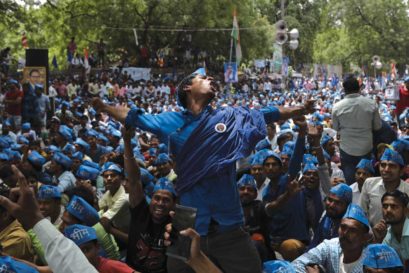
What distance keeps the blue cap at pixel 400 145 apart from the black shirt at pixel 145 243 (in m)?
3.06

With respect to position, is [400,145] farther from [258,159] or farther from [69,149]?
[69,149]

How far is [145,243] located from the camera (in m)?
5.20

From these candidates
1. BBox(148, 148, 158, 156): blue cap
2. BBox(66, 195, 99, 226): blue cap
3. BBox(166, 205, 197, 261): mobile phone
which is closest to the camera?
BBox(166, 205, 197, 261): mobile phone

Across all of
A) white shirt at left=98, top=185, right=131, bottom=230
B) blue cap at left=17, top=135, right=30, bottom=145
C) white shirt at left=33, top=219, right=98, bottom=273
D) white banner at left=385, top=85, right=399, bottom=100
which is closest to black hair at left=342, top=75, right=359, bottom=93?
white shirt at left=98, top=185, right=131, bottom=230

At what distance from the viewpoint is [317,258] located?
4.67 meters

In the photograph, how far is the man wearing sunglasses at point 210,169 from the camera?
382cm

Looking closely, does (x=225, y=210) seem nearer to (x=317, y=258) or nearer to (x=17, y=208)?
(x=317, y=258)

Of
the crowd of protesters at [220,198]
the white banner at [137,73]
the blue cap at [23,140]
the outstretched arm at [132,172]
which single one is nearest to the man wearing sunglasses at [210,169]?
the crowd of protesters at [220,198]

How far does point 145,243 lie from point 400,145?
332 centimetres

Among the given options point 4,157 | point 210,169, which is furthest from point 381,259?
point 4,157

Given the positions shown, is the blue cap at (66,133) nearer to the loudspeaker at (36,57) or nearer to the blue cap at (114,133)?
the blue cap at (114,133)

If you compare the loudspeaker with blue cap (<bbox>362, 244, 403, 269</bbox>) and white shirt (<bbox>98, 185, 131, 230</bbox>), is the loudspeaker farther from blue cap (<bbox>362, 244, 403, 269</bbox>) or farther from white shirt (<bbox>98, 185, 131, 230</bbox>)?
blue cap (<bbox>362, 244, 403, 269</bbox>)

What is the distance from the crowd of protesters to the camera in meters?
3.83

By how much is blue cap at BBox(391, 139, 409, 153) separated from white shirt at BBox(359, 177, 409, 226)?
1264mm
